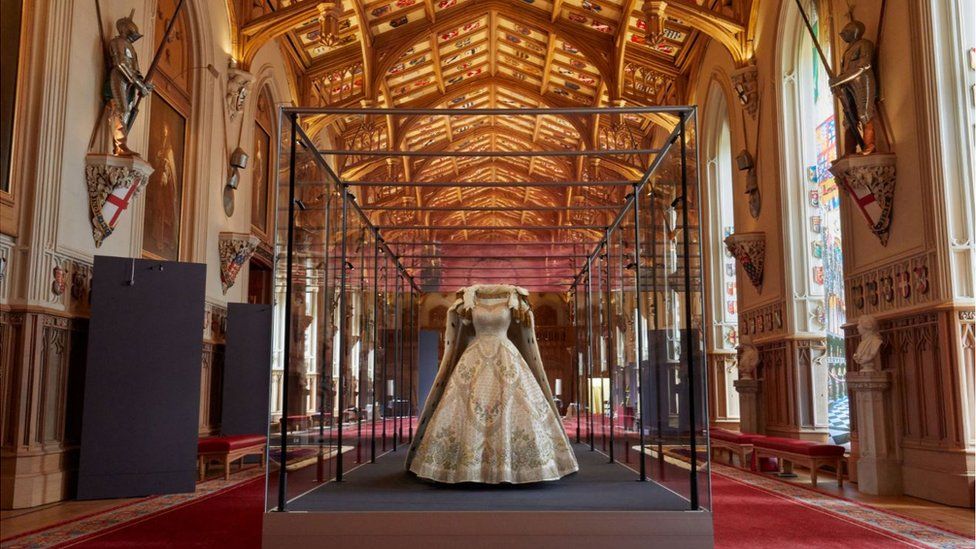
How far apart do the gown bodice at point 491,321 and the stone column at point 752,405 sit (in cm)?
670

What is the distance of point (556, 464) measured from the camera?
20.5ft

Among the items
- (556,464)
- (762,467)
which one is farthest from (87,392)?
(762,467)

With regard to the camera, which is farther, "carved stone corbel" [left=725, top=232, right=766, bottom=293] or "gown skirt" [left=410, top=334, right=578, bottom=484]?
"carved stone corbel" [left=725, top=232, right=766, bottom=293]

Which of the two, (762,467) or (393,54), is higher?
(393,54)

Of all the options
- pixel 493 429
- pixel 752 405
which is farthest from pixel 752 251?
pixel 493 429

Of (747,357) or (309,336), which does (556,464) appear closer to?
(309,336)

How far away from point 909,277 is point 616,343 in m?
3.01

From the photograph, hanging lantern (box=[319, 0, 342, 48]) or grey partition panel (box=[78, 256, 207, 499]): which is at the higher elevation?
hanging lantern (box=[319, 0, 342, 48])

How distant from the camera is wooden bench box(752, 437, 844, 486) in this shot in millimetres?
8641

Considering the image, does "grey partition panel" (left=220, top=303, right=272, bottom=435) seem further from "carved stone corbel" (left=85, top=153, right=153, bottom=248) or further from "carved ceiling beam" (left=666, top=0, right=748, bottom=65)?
"carved ceiling beam" (left=666, top=0, right=748, bottom=65)

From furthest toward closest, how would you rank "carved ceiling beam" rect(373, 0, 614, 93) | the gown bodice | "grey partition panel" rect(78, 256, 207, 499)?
1. "carved ceiling beam" rect(373, 0, 614, 93)
2. "grey partition panel" rect(78, 256, 207, 499)
3. the gown bodice

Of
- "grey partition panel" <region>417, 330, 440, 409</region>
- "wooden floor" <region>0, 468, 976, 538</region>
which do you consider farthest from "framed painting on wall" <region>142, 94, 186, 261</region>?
"grey partition panel" <region>417, 330, 440, 409</region>

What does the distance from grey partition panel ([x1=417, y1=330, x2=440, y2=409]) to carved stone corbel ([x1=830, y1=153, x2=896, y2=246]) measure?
14.4 m

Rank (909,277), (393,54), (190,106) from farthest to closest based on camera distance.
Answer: (393,54), (190,106), (909,277)
